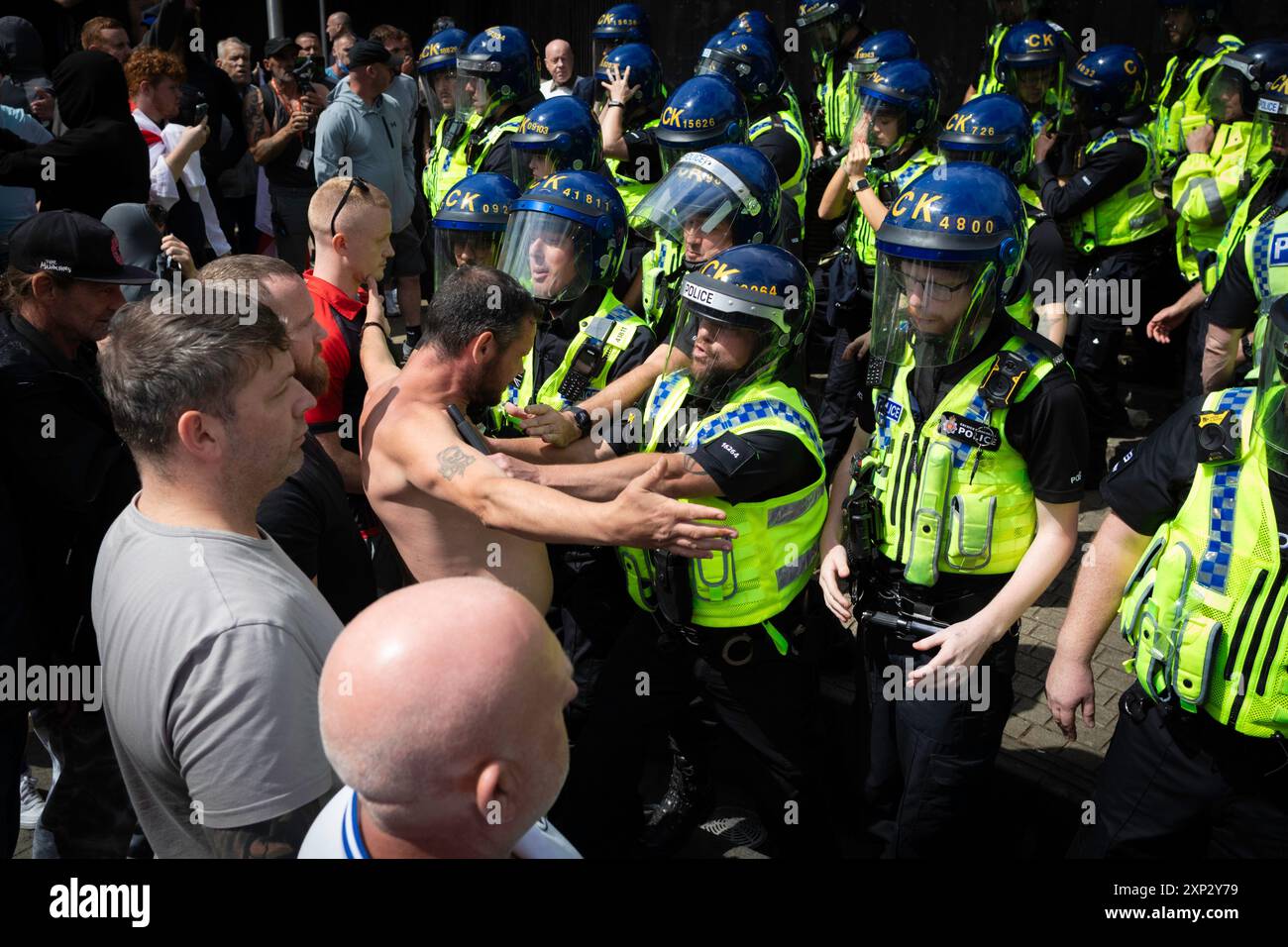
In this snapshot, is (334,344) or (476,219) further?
(476,219)

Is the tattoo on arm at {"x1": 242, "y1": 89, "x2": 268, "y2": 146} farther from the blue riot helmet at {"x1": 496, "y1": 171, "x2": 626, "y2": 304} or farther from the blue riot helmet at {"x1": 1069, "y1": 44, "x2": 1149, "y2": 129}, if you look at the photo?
the blue riot helmet at {"x1": 1069, "y1": 44, "x2": 1149, "y2": 129}

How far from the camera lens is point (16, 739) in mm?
3156

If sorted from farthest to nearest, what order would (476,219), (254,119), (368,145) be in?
(254,119) → (368,145) → (476,219)

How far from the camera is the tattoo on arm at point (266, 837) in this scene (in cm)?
189

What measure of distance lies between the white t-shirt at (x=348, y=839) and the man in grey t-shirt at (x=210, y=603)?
23 cm

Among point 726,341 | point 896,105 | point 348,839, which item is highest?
point 896,105

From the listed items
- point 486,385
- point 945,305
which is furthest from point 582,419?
point 945,305

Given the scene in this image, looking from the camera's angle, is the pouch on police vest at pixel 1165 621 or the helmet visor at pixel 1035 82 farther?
the helmet visor at pixel 1035 82

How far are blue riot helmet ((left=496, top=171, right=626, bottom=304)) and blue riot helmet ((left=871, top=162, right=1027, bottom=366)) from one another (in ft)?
4.97

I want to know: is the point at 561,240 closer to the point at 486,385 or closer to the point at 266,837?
the point at 486,385

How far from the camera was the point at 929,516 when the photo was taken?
3.11 metres

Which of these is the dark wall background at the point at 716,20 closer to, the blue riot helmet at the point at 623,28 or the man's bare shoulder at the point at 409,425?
the blue riot helmet at the point at 623,28

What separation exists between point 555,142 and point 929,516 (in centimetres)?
341
